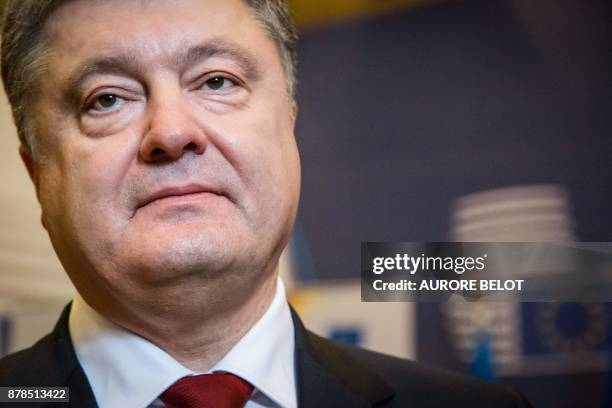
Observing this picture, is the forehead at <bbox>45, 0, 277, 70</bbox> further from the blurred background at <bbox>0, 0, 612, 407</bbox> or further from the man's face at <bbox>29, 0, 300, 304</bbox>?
the blurred background at <bbox>0, 0, 612, 407</bbox>

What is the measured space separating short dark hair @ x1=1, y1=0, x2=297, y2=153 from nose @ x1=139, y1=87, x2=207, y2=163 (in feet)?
0.67

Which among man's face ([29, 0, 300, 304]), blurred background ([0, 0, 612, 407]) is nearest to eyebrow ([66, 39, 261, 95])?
man's face ([29, 0, 300, 304])

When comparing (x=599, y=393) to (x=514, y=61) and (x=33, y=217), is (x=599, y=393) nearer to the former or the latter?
(x=514, y=61)

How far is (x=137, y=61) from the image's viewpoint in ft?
3.73

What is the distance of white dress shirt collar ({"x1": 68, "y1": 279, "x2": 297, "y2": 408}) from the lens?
1.17 meters

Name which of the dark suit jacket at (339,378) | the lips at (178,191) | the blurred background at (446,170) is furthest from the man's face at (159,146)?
the blurred background at (446,170)

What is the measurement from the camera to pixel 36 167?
4.09ft

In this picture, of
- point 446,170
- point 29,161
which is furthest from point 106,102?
point 446,170

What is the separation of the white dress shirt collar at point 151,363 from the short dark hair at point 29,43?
298 millimetres

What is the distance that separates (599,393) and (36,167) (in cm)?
100

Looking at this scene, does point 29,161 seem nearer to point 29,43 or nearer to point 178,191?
point 29,43

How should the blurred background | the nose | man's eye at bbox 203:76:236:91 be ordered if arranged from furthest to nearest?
1. the blurred background
2. man's eye at bbox 203:76:236:91
3. the nose

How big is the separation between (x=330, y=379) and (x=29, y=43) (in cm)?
64

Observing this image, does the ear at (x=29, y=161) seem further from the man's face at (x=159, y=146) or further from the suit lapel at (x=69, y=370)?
the suit lapel at (x=69, y=370)
